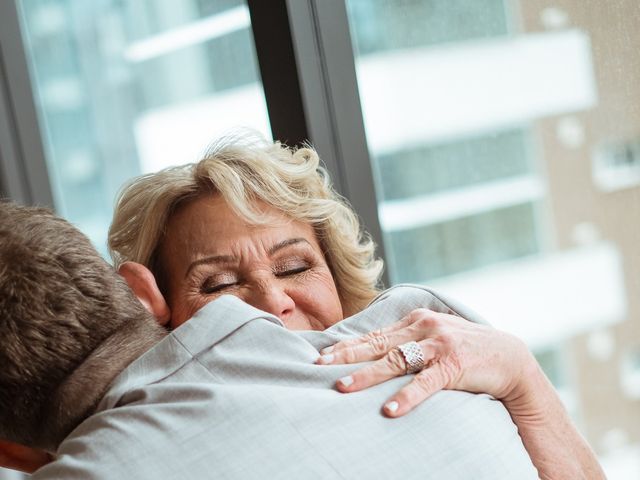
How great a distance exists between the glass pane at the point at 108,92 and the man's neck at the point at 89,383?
2.10 metres

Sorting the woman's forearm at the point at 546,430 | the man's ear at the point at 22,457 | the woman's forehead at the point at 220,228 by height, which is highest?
the woman's forehead at the point at 220,228

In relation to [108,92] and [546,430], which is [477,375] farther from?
[108,92]

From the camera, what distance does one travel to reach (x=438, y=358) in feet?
4.54

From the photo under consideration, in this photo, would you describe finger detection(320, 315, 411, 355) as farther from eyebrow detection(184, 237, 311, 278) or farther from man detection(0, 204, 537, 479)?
eyebrow detection(184, 237, 311, 278)

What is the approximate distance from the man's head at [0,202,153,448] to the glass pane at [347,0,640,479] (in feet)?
3.66

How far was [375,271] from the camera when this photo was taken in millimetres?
2164

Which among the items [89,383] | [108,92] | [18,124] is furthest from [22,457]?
[108,92]

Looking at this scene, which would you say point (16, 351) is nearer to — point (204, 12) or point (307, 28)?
point (307, 28)

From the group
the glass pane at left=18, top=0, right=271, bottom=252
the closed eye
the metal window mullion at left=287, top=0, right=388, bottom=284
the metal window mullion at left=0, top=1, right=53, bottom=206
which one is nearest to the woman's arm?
the closed eye

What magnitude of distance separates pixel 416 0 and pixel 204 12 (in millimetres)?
1102

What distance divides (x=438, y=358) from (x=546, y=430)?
0.95ft

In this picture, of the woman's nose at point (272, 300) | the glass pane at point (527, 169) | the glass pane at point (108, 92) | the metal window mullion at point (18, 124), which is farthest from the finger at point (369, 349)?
the metal window mullion at point (18, 124)

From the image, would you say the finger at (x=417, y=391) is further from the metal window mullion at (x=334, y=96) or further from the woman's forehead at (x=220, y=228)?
the metal window mullion at (x=334, y=96)

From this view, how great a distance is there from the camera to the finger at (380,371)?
1.28 metres
